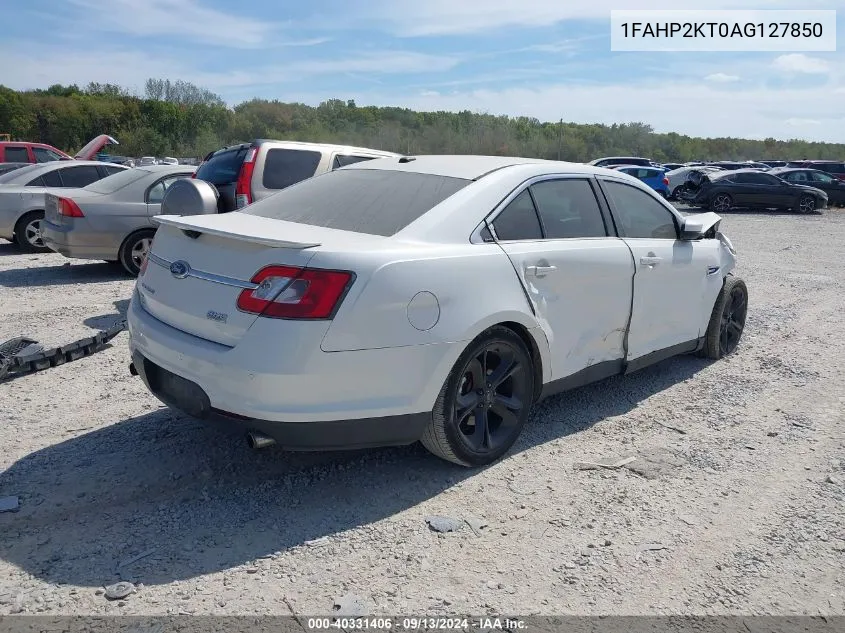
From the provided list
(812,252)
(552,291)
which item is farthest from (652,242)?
(812,252)

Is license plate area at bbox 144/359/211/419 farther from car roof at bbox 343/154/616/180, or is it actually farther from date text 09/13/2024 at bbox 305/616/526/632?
car roof at bbox 343/154/616/180

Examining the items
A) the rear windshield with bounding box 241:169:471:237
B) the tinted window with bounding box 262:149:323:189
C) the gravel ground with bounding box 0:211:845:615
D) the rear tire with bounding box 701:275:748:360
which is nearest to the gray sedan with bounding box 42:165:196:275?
the tinted window with bounding box 262:149:323:189

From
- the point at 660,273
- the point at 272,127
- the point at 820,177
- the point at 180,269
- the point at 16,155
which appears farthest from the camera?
the point at 272,127

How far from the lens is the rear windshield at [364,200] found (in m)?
3.81

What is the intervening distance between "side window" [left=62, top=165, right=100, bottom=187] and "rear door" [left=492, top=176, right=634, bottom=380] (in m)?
9.74

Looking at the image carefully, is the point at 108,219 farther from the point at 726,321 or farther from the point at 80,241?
the point at 726,321

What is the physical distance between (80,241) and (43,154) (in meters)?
12.4

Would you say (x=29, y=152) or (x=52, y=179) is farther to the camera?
(x=29, y=152)

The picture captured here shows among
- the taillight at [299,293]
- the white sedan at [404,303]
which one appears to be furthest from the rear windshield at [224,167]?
the taillight at [299,293]

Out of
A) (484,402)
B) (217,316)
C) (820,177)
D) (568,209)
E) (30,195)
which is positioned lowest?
(484,402)

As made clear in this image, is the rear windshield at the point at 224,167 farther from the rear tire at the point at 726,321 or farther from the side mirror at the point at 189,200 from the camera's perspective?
the rear tire at the point at 726,321

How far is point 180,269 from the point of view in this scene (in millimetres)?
3594

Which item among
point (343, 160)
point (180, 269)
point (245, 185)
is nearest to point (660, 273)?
point (180, 269)

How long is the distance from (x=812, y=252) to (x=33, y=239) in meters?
13.5
